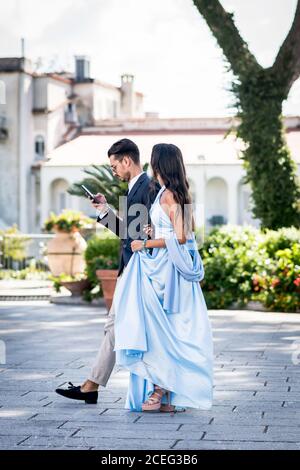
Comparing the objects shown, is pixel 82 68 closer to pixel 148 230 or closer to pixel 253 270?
pixel 253 270

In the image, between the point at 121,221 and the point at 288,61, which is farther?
the point at 288,61

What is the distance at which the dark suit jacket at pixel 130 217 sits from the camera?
282 inches

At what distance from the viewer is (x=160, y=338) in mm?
6957

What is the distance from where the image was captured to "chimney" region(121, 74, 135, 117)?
6506cm

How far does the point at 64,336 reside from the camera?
40.0 feet

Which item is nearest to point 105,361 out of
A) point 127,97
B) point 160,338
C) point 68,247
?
point 160,338

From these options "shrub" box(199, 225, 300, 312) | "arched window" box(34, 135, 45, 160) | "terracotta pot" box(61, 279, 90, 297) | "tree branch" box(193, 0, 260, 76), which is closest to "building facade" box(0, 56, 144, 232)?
"arched window" box(34, 135, 45, 160)

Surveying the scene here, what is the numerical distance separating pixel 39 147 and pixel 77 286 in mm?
40146

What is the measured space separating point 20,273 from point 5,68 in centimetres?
2922

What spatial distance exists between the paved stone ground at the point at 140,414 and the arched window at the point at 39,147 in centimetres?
4464

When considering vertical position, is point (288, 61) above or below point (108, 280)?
above

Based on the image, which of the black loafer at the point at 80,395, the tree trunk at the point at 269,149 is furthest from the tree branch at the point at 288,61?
the black loafer at the point at 80,395

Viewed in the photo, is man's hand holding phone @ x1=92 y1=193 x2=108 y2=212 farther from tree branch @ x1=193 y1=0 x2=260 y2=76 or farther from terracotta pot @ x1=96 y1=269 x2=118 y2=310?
tree branch @ x1=193 y1=0 x2=260 y2=76
